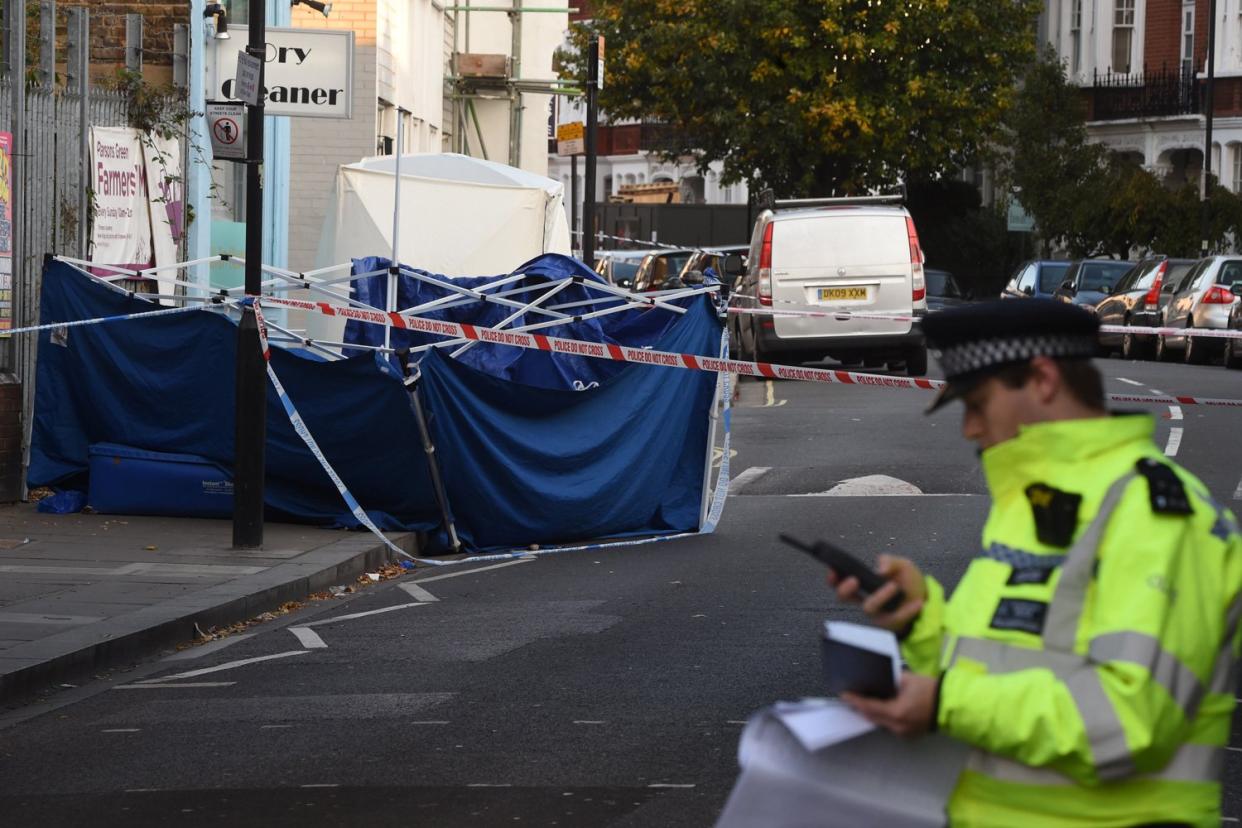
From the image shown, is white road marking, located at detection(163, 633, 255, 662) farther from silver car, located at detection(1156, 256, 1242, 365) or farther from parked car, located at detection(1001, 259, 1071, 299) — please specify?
parked car, located at detection(1001, 259, 1071, 299)

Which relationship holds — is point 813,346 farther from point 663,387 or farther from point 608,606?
point 608,606

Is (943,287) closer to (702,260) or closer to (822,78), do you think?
(702,260)

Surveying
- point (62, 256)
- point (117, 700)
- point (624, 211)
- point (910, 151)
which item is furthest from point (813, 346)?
point (624, 211)

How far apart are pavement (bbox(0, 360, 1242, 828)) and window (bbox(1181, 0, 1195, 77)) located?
1751 inches

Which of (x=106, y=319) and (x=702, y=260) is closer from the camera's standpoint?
(x=106, y=319)

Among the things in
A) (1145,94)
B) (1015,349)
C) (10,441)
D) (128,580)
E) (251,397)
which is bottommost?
(128,580)

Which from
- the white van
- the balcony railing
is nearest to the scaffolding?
the white van

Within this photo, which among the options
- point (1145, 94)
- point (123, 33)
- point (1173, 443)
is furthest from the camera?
point (1145, 94)

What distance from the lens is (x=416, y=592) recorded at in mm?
12141

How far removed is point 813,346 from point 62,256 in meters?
13.4

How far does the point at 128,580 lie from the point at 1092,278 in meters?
31.3

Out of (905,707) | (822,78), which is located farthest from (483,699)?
(822,78)

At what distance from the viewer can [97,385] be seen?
15.0 m

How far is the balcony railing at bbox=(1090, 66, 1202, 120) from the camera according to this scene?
5597 cm
